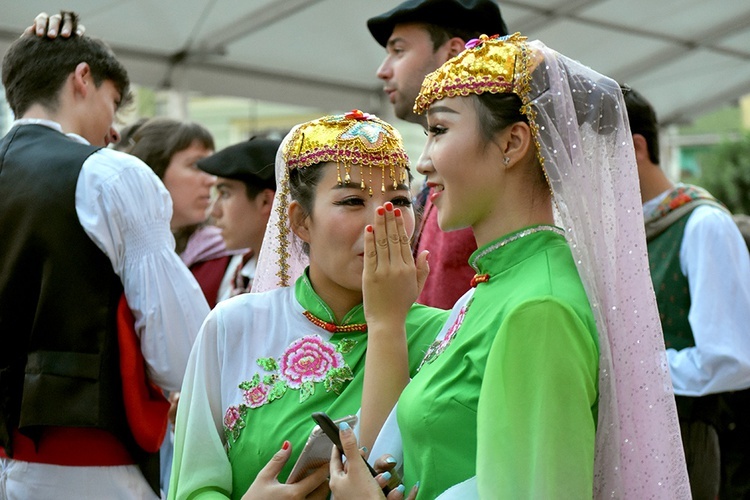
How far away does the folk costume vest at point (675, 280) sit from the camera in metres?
3.54

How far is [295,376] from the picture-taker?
2.33 metres

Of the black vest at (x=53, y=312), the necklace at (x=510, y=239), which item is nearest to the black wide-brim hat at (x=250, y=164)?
the black vest at (x=53, y=312)

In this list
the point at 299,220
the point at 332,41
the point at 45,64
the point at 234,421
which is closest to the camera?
the point at 234,421

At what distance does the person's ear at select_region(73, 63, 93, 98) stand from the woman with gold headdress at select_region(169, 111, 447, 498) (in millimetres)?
974

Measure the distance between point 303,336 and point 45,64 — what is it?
54.4 inches

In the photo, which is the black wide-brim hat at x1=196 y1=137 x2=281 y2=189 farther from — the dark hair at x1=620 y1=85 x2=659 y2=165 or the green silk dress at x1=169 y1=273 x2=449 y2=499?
the green silk dress at x1=169 y1=273 x2=449 y2=499

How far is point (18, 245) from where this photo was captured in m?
2.93

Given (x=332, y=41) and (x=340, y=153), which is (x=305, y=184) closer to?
(x=340, y=153)

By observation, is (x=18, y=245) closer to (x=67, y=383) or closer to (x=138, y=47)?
(x=67, y=383)

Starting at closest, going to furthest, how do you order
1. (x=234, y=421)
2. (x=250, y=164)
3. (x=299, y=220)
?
1. (x=234, y=421)
2. (x=299, y=220)
3. (x=250, y=164)

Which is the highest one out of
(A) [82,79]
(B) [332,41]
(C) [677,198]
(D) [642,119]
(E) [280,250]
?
(B) [332,41]

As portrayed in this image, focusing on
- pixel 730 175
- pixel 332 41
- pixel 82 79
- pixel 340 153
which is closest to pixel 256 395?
pixel 340 153

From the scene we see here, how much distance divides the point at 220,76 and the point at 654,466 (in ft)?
18.5

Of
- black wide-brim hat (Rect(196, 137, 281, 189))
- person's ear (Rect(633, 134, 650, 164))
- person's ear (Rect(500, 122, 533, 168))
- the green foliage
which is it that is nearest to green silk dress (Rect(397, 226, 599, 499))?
person's ear (Rect(500, 122, 533, 168))
